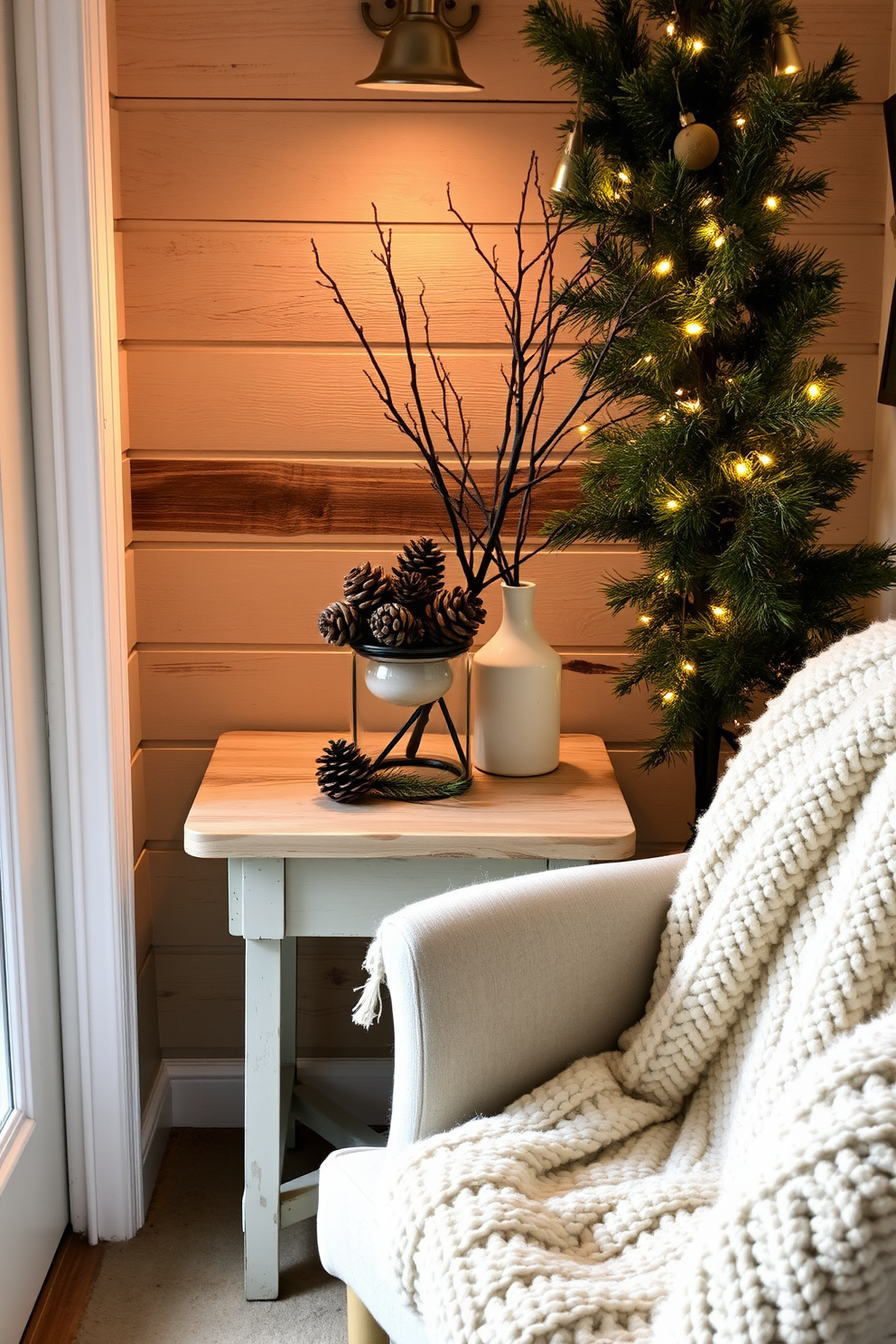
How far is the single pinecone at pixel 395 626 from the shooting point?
5.02 ft

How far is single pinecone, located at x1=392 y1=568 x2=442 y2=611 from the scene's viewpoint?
61.6 inches

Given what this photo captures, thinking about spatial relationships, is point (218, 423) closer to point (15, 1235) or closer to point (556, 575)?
point (556, 575)

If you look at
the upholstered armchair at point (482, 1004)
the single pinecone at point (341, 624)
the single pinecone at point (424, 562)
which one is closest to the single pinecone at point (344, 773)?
the single pinecone at point (341, 624)

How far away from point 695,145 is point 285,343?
2.25 feet

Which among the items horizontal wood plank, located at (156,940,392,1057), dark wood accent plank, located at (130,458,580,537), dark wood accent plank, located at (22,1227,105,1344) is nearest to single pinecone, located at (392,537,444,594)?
dark wood accent plank, located at (130,458,580,537)

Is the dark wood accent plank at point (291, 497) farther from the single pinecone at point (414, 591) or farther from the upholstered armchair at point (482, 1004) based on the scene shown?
the upholstered armchair at point (482, 1004)

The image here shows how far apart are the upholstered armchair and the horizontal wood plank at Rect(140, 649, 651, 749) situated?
63 centimetres

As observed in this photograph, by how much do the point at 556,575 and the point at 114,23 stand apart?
1.01 m

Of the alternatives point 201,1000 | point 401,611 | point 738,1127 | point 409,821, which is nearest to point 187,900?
point 201,1000

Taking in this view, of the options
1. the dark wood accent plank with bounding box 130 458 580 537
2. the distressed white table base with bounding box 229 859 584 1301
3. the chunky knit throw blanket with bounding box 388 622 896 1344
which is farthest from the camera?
the dark wood accent plank with bounding box 130 458 580 537

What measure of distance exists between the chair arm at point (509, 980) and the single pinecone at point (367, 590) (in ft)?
1.46

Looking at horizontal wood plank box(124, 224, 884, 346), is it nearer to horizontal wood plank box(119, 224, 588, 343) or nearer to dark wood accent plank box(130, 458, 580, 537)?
horizontal wood plank box(119, 224, 588, 343)

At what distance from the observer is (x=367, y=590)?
1564mm

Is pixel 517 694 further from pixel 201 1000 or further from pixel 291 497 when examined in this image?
pixel 201 1000
